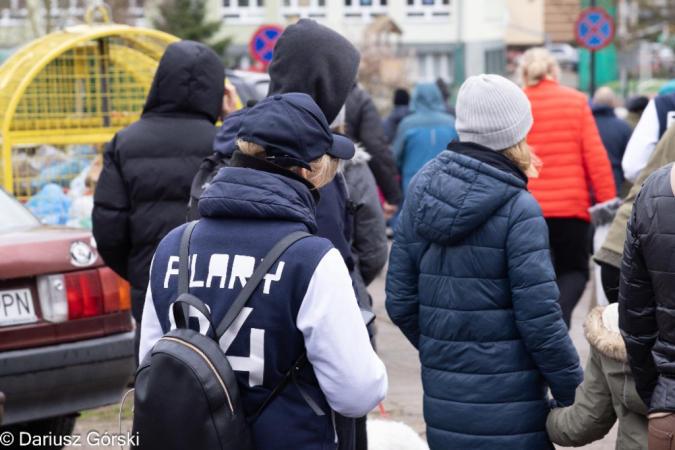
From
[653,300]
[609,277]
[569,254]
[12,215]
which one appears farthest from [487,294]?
[569,254]

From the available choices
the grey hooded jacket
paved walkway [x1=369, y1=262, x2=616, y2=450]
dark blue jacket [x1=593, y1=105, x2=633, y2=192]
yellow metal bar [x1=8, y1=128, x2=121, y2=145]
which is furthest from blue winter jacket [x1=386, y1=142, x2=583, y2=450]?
dark blue jacket [x1=593, y1=105, x2=633, y2=192]

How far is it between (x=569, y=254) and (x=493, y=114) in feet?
9.58

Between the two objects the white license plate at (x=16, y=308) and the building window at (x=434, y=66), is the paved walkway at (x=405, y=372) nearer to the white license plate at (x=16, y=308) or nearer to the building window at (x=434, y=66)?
the white license plate at (x=16, y=308)

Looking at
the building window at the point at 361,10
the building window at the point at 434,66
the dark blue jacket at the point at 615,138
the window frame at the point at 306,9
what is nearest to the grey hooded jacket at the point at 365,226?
the dark blue jacket at the point at 615,138

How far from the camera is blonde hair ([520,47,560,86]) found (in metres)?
Answer: 6.62

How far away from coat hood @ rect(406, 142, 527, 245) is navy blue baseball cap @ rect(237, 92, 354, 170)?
1.01 m

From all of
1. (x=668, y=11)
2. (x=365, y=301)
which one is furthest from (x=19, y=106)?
(x=668, y=11)

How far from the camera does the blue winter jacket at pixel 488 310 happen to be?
374 cm

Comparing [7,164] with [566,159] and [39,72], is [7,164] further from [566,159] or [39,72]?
[566,159]

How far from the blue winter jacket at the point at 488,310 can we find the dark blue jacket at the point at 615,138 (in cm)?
504

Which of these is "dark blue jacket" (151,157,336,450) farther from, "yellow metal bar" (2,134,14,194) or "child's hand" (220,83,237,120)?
"yellow metal bar" (2,134,14,194)

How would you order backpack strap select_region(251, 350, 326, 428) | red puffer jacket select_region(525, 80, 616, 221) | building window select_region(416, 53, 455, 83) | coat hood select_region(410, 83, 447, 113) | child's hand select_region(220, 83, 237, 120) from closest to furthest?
backpack strap select_region(251, 350, 326, 428) < child's hand select_region(220, 83, 237, 120) < red puffer jacket select_region(525, 80, 616, 221) < coat hood select_region(410, 83, 447, 113) < building window select_region(416, 53, 455, 83)

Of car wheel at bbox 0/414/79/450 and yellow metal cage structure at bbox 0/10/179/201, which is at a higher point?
yellow metal cage structure at bbox 0/10/179/201

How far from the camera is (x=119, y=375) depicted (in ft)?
17.4
